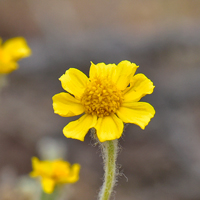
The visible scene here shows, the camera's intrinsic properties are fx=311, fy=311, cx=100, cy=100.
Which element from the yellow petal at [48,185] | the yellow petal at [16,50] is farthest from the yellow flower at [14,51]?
the yellow petal at [48,185]

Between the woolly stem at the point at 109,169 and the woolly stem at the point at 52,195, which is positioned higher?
the woolly stem at the point at 52,195

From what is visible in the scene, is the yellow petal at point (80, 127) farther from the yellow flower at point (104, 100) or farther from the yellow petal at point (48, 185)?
the yellow petal at point (48, 185)

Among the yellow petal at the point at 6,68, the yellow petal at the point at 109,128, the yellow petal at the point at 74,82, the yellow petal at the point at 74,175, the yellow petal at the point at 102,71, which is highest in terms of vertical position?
the yellow petal at the point at 6,68

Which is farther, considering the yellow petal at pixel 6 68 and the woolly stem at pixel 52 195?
the yellow petal at pixel 6 68

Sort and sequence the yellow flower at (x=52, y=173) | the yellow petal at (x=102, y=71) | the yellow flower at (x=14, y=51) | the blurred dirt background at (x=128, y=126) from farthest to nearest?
the blurred dirt background at (x=128, y=126), the yellow flower at (x=14, y=51), the yellow flower at (x=52, y=173), the yellow petal at (x=102, y=71)

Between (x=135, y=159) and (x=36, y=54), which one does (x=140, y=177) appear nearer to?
(x=135, y=159)

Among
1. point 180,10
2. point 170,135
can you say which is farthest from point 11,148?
point 180,10

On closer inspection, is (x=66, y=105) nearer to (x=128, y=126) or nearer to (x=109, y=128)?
(x=109, y=128)
